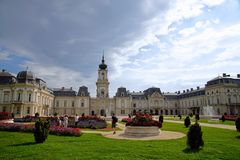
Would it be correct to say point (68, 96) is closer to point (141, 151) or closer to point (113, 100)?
point (113, 100)

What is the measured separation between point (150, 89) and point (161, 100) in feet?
23.5

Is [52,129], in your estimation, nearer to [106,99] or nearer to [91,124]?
[91,124]

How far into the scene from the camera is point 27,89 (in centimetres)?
5772

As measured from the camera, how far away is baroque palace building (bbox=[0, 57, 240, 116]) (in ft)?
191

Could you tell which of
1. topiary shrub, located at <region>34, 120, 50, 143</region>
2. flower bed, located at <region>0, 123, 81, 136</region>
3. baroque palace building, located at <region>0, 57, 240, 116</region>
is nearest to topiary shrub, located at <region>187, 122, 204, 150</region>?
topiary shrub, located at <region>34, 120, 50, 143</region>

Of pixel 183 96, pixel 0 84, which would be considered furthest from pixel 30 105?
pixel 183 96

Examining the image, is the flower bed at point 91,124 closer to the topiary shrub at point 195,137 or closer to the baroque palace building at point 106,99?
the topiary shrub at point 195,137

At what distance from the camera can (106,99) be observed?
8300cm

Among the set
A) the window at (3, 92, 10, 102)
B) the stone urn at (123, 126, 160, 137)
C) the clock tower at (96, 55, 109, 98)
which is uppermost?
the clock tower at (96, 55, 109, 98)

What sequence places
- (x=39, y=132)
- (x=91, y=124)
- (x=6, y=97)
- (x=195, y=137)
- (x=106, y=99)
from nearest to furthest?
(x=195, y=137), (x=39, y=132), (x=91, y=124), (x=6, y=97), (x=106, y=99)

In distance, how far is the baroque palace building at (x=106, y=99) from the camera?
58.2 m

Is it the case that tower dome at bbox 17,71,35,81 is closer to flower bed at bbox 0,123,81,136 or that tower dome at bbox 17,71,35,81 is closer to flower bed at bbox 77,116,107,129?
flower bed at bbox 77,116,107,129

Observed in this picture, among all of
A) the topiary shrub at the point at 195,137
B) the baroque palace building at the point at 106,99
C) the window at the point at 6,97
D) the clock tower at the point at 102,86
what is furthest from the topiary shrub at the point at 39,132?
the clock tower at the point at 102,86

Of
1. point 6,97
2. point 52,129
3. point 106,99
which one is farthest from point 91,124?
point 106,99
